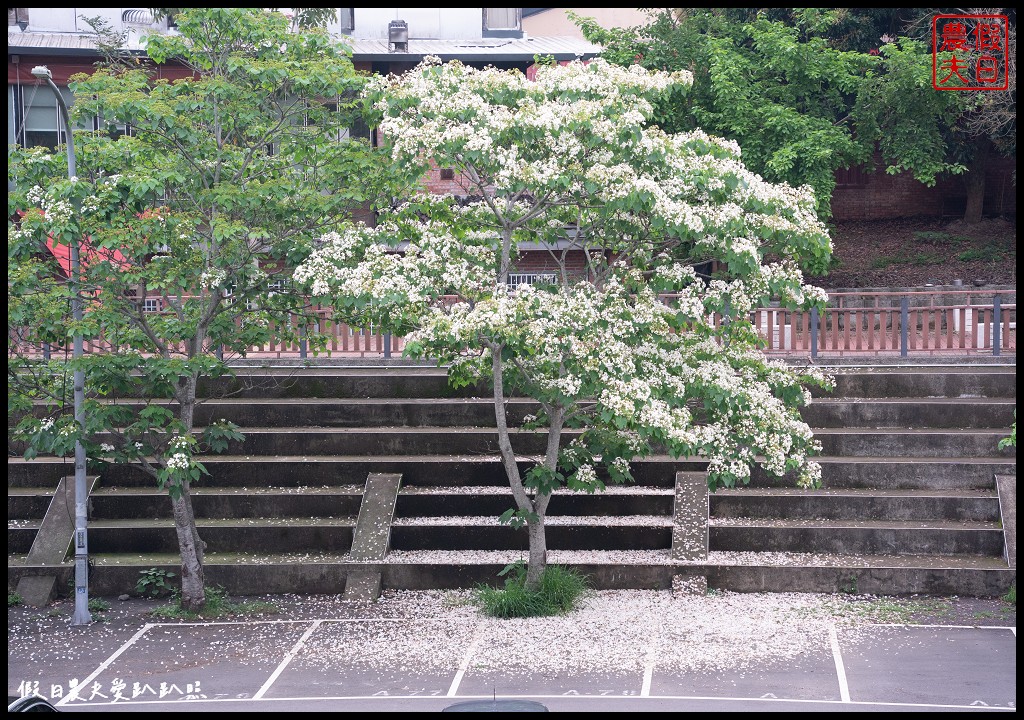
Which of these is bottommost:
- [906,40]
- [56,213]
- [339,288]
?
[339,288]

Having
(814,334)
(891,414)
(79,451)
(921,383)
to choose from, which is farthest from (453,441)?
(921,383)

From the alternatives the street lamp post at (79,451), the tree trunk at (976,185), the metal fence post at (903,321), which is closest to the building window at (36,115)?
the street lamp post at (79,451)

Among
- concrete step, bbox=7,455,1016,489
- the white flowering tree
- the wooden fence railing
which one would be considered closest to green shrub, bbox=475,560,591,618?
the white flowering tree

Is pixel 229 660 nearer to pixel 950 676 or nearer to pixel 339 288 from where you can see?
pixel 339 288

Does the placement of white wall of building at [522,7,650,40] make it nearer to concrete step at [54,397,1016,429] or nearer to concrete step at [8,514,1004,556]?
concrete step at [54,397,1016,429]

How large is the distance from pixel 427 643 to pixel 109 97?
307 inches

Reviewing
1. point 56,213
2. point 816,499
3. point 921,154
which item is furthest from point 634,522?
point 921,154

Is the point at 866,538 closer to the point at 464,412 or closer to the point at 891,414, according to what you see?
the point at 891,414

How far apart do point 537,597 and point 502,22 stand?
1830 centimetres

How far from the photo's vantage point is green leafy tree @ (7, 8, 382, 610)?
41.9 feet

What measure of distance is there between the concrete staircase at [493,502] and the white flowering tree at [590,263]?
6.50ft

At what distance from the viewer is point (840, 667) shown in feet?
38.2

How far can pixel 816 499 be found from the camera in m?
15.4

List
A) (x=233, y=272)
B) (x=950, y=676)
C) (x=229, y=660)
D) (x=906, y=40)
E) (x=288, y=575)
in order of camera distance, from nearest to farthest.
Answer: (x=950, y=676)
(x=229, y=660)
(x=233, y=272)
(x=288, y=575)
(x=906, y=40)
